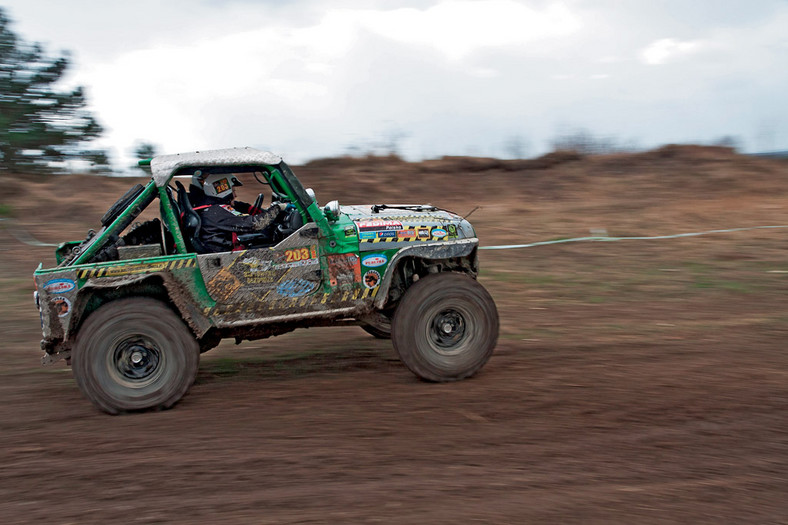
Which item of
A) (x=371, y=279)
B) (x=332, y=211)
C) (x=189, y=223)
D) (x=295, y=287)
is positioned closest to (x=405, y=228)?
(x=371, y=279)

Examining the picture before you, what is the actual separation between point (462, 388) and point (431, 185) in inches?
417

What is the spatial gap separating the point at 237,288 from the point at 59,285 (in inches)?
52.2

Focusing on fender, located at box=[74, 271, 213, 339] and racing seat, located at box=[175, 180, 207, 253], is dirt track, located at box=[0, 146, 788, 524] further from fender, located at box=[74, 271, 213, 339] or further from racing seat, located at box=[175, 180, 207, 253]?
racing seat, located at box=[175, 180, 207, 253]

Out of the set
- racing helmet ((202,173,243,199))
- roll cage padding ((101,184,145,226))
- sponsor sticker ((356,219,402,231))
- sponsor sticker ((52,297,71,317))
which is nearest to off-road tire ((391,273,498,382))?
sponsor sticker ((356,219,402,231))

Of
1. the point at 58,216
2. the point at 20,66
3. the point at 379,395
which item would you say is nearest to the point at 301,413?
the point at 379,395

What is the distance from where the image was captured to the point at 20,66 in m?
14.7

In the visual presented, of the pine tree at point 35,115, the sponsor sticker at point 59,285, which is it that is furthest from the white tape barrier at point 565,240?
the sponsor sticker at point 59,285

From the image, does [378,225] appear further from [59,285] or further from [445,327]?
[59,285]

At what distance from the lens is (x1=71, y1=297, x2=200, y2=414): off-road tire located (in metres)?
5.59

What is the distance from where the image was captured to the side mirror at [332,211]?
19.7 ft

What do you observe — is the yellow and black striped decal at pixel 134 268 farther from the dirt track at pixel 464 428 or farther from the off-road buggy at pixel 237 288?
the dirt track at pixel 464 428

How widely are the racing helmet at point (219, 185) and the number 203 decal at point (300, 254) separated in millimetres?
737

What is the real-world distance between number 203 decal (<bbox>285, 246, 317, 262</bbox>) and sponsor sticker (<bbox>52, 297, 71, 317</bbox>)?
66.8 inches

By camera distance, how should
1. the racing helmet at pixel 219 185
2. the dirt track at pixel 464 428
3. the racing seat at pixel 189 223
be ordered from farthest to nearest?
the racing helmet at pixel 219 185
the racing seat at pixel 189 223
the dirt track at pixel 464 428
